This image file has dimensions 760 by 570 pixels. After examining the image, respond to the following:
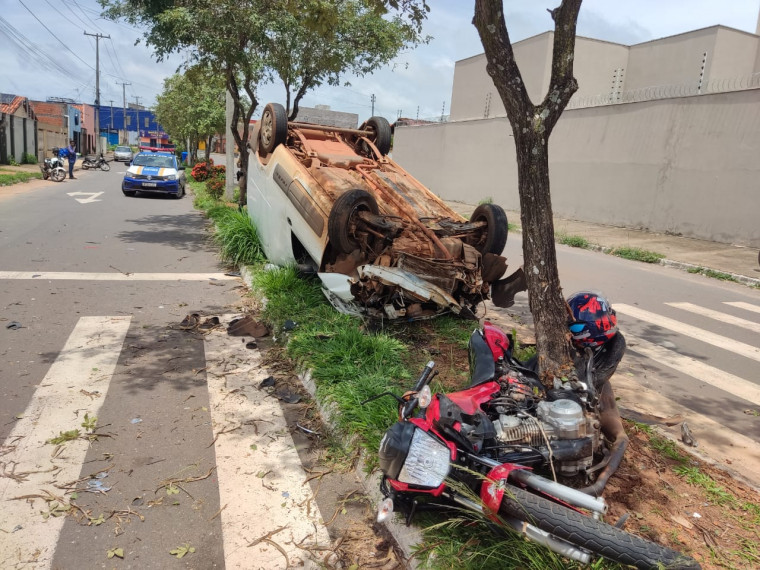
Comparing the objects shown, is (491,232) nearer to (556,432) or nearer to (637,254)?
(556,432)

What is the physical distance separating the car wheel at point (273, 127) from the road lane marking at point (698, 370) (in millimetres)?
5379

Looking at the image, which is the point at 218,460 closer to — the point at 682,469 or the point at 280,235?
the point at 682,469

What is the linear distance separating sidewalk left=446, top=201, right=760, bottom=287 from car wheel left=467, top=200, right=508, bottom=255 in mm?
7648

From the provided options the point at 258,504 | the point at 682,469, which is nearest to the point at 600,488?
the point at 682,469

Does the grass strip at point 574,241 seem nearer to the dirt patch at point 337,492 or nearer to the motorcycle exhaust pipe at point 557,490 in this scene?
the dirt patch at point 337,492

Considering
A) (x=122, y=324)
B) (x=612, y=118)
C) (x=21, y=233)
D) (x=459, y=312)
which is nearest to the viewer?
(x=459, y=312)

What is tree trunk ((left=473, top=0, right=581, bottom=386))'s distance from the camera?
3490 millimetres

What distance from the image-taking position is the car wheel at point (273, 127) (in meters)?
7.69

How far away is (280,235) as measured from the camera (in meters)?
7.46

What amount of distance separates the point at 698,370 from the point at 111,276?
7.86 meters

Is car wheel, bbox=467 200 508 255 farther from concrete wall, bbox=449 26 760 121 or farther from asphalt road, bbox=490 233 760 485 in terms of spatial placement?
concrete wall, bbox=449 26 760 121

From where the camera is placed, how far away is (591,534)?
2.24m

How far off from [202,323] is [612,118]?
15797 millimetres

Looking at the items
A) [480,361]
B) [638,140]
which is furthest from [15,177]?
[480,361]
